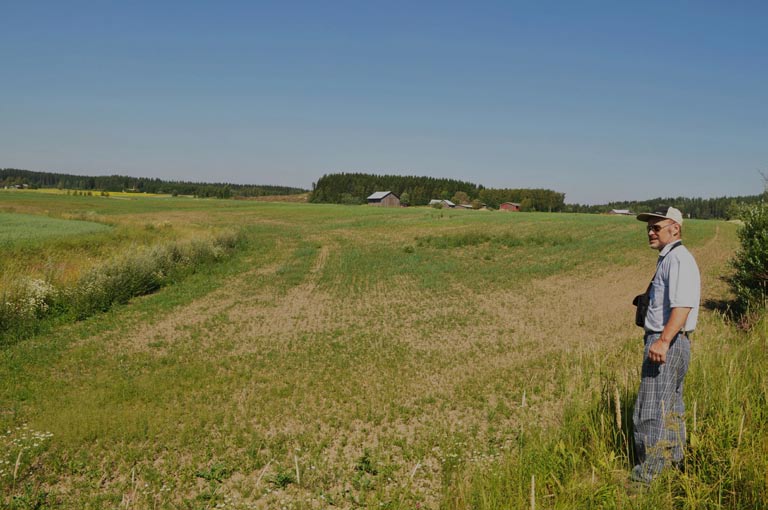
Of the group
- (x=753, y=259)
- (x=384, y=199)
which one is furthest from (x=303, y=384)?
(x=384, y=199)

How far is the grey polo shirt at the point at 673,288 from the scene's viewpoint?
3.96 m

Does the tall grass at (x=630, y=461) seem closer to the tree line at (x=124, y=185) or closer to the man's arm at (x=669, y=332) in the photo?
the man's arm at (x=669, y=332)

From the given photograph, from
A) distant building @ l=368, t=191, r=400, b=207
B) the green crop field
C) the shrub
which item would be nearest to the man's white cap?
the shrub

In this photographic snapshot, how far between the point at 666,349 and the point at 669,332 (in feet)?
0.50

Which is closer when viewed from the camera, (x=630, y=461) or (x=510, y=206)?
(x=630, y=461)

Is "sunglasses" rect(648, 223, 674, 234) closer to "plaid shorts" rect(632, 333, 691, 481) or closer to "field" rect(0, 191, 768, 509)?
"plaid shorts" rect(632, 333, 691, 481)

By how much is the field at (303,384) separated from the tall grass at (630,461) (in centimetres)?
14

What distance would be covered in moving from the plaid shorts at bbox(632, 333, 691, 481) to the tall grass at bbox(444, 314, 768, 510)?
130 millimetres

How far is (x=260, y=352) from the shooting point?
11.0 meters

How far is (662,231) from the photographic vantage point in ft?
14.1

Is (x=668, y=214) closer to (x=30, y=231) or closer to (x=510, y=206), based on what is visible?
(x=30, y=231)

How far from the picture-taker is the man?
393 centimetres

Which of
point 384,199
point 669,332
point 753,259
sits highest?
point 384,199

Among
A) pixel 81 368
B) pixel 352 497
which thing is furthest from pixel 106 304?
pixel 352 497
